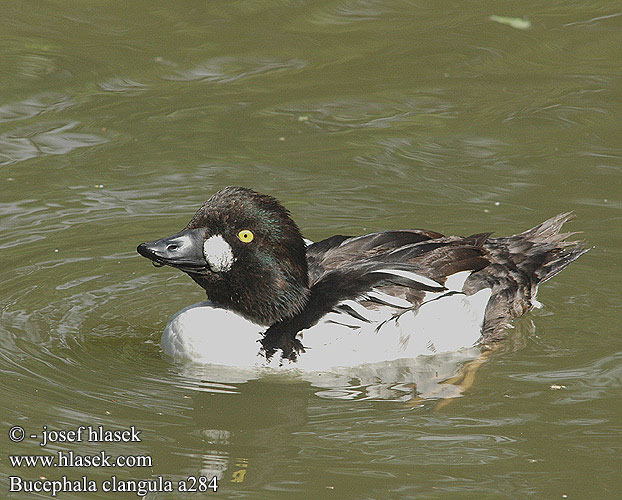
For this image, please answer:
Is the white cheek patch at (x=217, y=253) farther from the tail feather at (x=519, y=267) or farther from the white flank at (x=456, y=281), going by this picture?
the tail feather at (x=519, y=267)

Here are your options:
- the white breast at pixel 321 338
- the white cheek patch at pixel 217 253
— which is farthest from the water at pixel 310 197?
the white cheek patch at pixel 217 253

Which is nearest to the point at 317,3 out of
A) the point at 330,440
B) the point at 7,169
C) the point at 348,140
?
the point at 348,140

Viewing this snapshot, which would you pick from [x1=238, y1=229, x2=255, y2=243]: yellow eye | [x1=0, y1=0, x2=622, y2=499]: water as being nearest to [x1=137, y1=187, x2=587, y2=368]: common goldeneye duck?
[x1=238, y1=229, x2=255, y2=243]: yellow eye

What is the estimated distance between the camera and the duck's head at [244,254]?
7.23 m

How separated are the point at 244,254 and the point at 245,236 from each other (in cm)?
12

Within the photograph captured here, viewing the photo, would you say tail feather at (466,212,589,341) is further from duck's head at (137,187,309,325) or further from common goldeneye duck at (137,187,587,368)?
duck's head at (137,187,309,325)

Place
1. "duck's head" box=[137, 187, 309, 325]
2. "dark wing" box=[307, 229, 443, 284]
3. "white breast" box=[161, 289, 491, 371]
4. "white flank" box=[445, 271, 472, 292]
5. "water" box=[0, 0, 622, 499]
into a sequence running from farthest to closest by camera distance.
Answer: "dark wing" box=[307, 229, 443, 284] < "white flank" box=[445, 271, 472, 292] < "white breast" box=[161, 289, 491, 371] < "duck's head" box=[137, 187, 309, 325] < "water" box=[0, 0, 622, 499]

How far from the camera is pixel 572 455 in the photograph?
20.6 ft

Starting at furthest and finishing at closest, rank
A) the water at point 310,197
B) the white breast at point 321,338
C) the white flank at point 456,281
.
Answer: the white flank at point 456,281
the white breast at point 321,338
the water at point 310,197

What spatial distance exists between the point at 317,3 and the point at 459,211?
498 cm

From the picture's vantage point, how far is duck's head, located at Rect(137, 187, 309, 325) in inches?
285

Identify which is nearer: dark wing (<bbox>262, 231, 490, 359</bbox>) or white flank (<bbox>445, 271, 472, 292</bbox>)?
dark wing (<bbox>262, 231, 490, 359</bbox>)

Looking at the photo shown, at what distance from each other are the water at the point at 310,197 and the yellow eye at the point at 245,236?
876 millimetres

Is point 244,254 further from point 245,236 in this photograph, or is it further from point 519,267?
point 519,267
